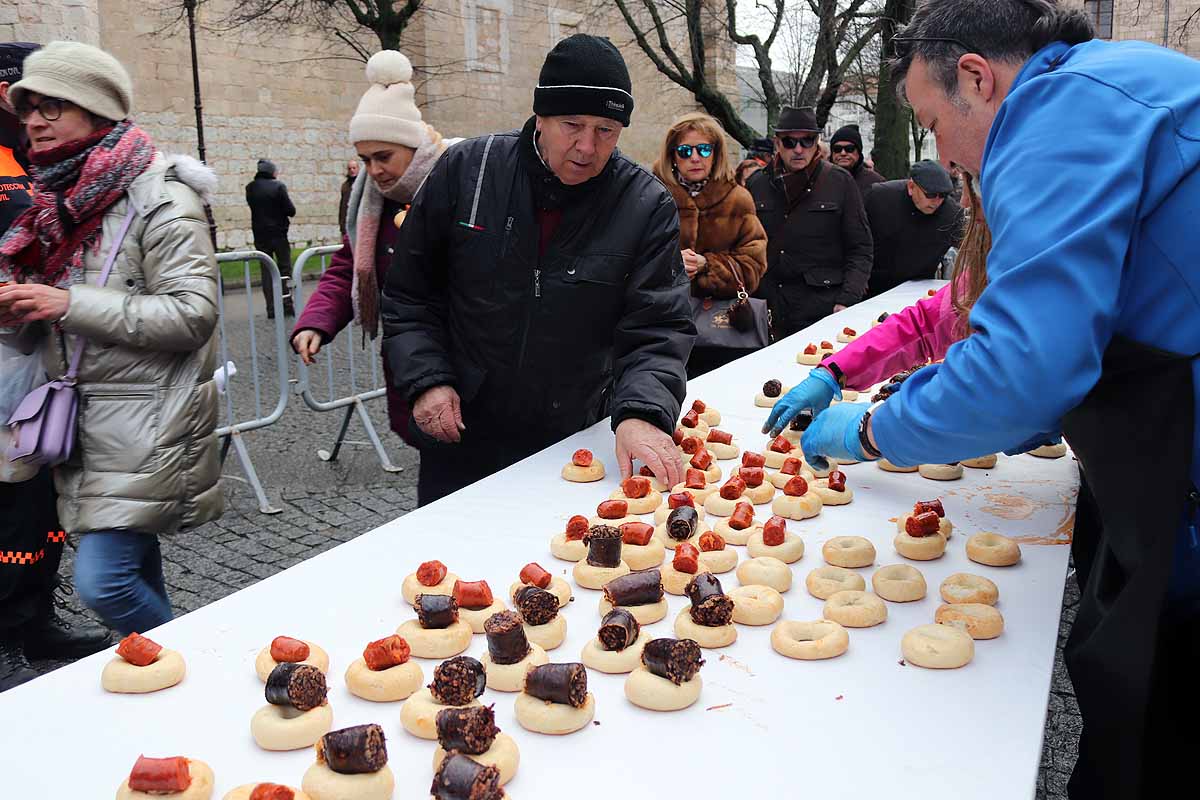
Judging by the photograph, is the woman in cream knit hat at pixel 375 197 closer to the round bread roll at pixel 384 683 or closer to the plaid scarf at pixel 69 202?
the plaid scarf at pixel 69 202

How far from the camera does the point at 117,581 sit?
285 cm

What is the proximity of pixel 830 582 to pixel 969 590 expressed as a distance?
0.98 ft

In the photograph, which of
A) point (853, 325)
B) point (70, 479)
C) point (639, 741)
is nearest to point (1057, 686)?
point (853, 325)

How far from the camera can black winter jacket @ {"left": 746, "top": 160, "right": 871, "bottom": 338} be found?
6406 mm

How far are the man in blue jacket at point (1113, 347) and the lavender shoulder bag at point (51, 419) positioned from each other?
2.55m

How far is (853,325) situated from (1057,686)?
6.96 ft

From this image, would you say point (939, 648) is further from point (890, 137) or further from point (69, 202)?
point (890, 137)

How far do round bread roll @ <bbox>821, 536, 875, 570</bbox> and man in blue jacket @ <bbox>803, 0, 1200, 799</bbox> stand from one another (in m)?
0.58

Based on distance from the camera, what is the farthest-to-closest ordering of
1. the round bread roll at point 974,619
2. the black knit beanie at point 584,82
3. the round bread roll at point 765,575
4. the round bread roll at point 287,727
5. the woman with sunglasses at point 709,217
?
the woman with sunglasses at point 709,217, the black knit beanie at point 584,82, the round bread roll at point 765,575, the round bread roll at point 974,619, the round bread roll at point 287,727

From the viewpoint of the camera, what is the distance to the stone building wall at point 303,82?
18938 millimetres

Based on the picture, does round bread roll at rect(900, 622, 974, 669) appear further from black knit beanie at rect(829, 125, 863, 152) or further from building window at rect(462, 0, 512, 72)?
building window at rect(462, 0, 512, 72)

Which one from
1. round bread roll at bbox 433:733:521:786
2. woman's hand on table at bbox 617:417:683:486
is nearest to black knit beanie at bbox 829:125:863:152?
woman's hand on table at bbox 617:417:683:486

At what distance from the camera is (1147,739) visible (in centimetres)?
160

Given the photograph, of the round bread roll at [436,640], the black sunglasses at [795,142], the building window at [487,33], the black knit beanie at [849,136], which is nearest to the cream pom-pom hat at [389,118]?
the round bread roll at [436,640]
